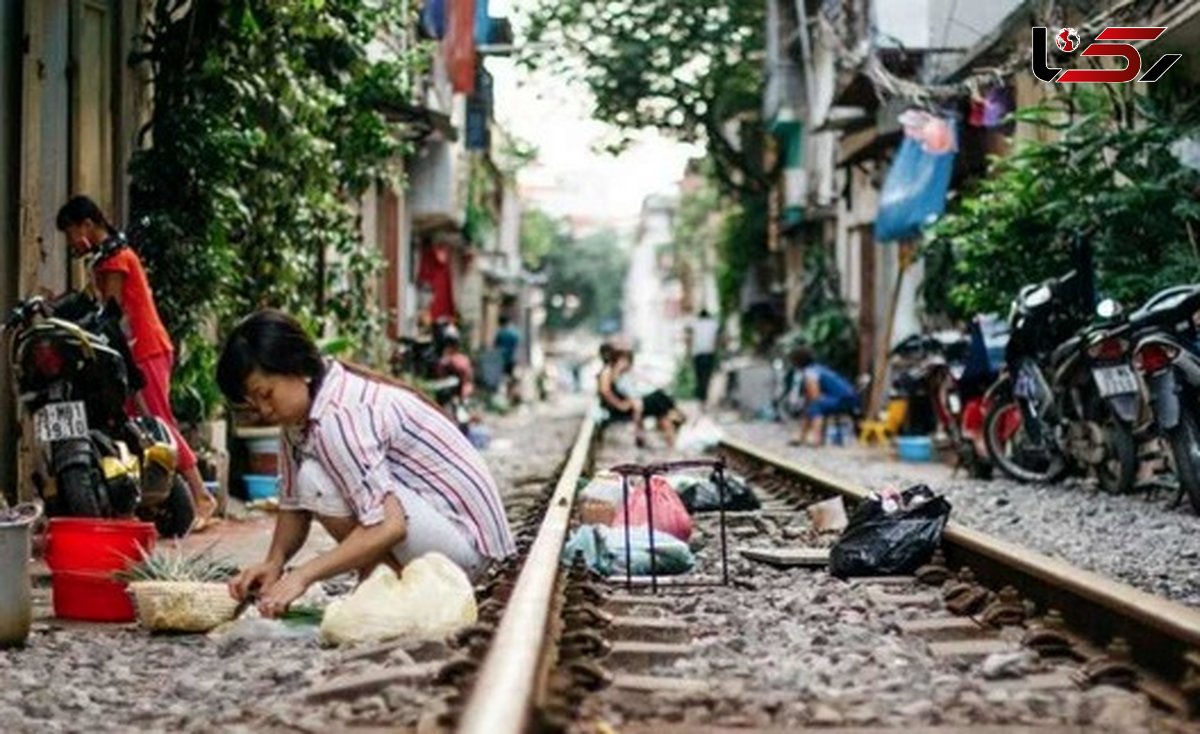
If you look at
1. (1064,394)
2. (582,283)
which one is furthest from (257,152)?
(582,283)

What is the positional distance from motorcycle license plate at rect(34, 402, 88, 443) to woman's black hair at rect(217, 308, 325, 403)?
2577 millimetres

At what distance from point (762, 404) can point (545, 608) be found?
27052 millimetres

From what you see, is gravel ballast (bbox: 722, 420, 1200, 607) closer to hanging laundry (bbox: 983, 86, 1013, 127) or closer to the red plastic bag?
the red plastic bag

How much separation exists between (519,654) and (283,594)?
5.01ft

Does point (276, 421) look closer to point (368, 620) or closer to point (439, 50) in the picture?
point (368, 620)

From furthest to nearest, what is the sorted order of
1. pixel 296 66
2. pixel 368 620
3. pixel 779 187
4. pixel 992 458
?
pixel 779 187
pixel 992 458
pixel 296 66
pixel 368 620

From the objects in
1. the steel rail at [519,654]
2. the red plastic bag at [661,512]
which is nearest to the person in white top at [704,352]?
the red plastic bag at [661,512]

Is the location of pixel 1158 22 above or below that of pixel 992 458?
above

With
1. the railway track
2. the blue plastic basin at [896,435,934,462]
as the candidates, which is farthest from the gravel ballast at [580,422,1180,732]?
the blue plastic basin at [896,435,934,462]

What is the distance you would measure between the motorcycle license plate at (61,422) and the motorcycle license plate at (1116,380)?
216 inches

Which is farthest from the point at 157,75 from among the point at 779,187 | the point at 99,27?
the point at 779,187

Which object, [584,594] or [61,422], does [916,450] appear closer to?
[61,422]

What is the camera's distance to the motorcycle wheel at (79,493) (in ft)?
25.3

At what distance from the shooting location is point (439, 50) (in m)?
28.4
